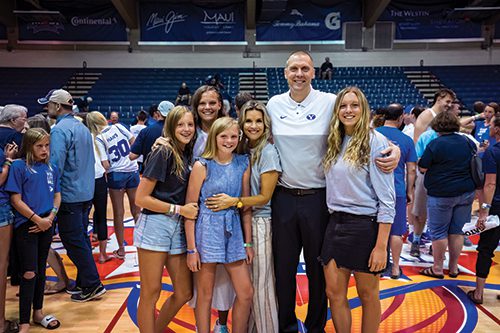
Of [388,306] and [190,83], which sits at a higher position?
[190,83]

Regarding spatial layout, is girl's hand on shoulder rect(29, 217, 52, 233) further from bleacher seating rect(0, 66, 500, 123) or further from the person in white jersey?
bleacher seating rect(0, 66, 500, 123)

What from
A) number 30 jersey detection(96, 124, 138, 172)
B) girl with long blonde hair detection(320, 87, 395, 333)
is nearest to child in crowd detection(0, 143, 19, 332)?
number 30 jersey detection(96, 124, 138, 172)

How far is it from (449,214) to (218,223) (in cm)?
235

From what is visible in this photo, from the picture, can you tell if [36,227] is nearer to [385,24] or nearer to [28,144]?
[28,144]

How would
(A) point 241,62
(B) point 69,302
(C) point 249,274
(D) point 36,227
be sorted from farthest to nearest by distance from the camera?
(A) point 241,62, (B) point 69,302, (D) point 36,227, (C) point 249,274

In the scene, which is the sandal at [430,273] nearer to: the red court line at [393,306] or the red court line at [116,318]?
the red court line at [393,306]

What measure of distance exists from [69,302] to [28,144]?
1386 millimetres

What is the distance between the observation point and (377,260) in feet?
6.68

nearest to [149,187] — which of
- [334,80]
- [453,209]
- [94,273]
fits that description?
[94,273]

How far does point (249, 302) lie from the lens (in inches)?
89.7

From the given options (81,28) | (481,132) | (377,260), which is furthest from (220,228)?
(81,28)

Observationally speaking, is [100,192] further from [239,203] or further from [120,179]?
[239,203]

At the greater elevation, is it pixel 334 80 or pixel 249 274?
pixel 334 80

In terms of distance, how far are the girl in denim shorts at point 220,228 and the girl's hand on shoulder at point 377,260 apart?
67 cm
